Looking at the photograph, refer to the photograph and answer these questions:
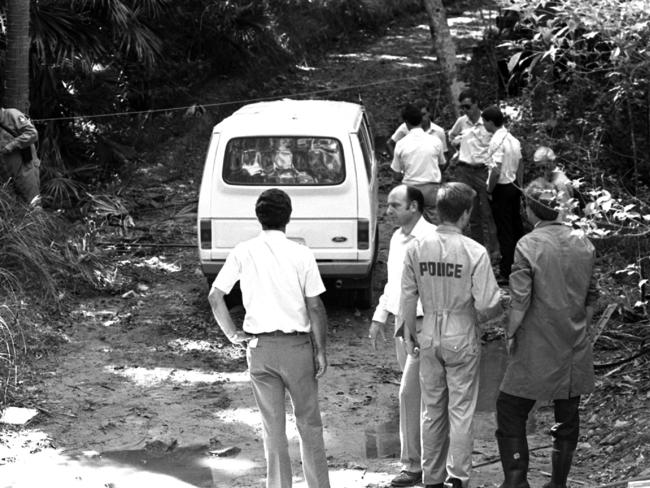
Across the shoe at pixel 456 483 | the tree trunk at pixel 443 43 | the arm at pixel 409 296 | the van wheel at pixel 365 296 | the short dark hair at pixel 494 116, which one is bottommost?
the van wheel at pixel 365 296

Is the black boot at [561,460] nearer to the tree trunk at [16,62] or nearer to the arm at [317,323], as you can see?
the arm at [317,323]

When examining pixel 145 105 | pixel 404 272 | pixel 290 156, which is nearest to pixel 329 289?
pixel 290 156

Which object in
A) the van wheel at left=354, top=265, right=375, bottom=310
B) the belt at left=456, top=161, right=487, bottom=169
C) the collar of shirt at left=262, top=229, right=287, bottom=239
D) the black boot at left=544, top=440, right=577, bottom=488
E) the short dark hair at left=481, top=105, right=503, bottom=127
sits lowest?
the van wheel at left=354, top=265, right=375, bottom=310

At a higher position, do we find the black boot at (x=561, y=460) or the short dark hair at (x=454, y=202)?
the short dark hair at (x=454, y=202)

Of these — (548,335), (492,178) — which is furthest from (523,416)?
(492,178)

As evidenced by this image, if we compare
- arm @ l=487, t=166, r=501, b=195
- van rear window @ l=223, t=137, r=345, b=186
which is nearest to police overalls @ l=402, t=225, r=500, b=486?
van rear window @ l=223, t=137, r=345, b=186

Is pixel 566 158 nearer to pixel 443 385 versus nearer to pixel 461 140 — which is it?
pixel 461 140

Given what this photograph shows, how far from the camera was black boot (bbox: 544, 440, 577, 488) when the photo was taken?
5.93 metres

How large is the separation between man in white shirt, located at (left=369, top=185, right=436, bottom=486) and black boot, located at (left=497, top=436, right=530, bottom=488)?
0.60 m

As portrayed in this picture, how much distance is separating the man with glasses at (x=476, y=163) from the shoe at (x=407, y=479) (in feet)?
16.6

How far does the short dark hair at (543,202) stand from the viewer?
5891mm

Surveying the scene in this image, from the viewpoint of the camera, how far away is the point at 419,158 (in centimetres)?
1078

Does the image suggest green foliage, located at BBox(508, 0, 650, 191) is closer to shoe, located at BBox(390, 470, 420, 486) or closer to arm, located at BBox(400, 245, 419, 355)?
arm, located at BBox(400, 245, 419, 355)

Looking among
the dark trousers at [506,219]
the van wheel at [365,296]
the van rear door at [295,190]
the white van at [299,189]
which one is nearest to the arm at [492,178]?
the dark trousers at [506,219]
